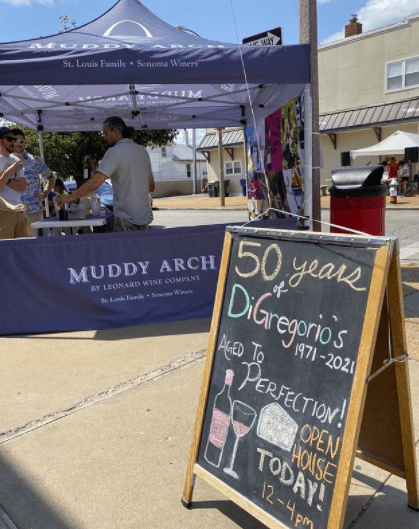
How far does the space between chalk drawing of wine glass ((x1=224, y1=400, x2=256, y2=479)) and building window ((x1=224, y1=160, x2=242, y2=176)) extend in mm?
30618

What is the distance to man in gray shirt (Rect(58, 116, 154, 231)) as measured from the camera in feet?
17.3

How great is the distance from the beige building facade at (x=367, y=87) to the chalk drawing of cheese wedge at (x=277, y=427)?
74.0 ft

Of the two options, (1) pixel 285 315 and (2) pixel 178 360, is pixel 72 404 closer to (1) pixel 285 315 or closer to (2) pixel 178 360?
(2) pixel 178 360

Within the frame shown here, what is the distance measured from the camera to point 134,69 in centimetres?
480

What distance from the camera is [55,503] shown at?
2.50 metres

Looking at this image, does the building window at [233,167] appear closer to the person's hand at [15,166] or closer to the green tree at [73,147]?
the green tree at [73,147]

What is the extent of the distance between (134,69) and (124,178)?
115 centimetres

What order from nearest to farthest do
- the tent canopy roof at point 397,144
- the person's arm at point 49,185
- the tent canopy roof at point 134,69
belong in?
the tent canopy roof at point 134,69, the person's arm at point 49,185, the tent canopy roof at point 397,144

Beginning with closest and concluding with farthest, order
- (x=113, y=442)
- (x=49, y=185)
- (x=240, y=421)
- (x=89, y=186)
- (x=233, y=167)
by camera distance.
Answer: (x=240, y=421)
(x=113, y=442)
(x=89, y=186)
(x=49, y=185)
(x=233, y=167)

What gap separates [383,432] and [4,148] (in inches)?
204

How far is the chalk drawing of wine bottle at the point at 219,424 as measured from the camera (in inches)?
90.7

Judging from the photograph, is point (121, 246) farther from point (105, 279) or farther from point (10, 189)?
point (10, 189)

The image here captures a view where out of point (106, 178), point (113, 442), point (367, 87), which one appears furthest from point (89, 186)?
point (367, 87)

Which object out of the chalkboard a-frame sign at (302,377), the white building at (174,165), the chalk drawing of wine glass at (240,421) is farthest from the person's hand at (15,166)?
the white building at (174,165)
